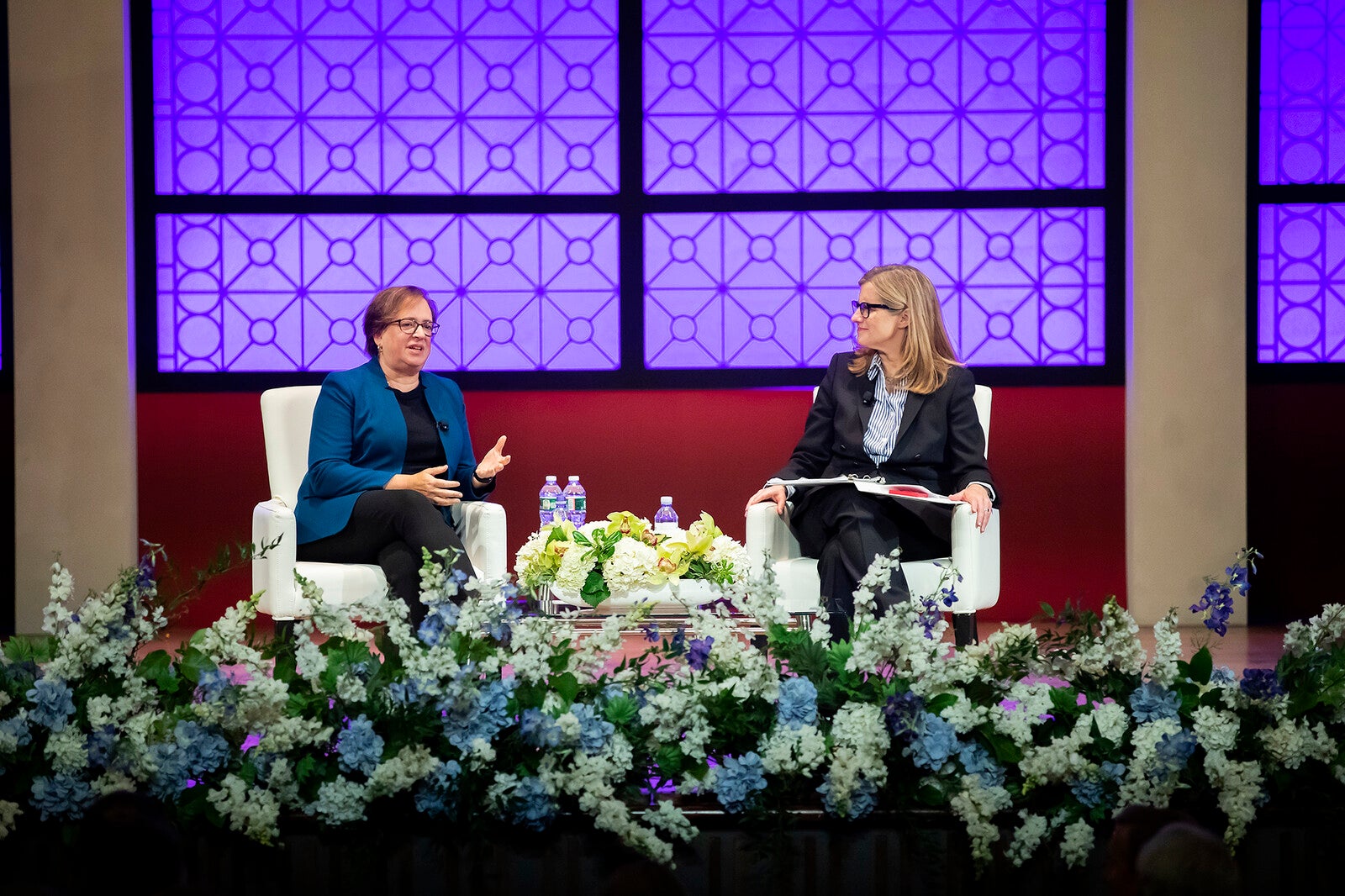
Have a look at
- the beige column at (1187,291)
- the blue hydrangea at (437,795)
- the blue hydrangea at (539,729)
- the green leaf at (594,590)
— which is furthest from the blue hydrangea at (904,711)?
the beige column at (1187,291)

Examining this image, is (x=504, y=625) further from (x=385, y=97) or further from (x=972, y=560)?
(x=385, y=97)

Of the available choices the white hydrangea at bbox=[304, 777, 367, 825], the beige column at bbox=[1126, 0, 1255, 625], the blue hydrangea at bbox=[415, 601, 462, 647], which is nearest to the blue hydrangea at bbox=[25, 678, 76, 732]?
the white hydrangea at bbox=[304, 777, 367, 825]

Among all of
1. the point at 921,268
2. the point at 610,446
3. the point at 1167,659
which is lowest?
the point at 1167,659

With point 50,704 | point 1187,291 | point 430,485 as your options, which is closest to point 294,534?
point 430,485

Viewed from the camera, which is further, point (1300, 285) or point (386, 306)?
point (1300, 285)

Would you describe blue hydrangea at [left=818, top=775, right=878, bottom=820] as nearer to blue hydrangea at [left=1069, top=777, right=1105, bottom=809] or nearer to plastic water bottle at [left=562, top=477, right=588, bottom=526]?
blue hydrangea at [left=1069, top=777, right=1105, bottom=809]

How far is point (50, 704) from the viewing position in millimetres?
1740

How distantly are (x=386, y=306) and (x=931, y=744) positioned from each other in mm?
2555

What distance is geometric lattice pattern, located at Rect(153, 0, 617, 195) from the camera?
16.4 ft

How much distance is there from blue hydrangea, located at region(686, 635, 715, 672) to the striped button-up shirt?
1.99 m

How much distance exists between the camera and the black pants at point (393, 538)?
3.52 meters

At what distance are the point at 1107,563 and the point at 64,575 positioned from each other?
13.9 ft

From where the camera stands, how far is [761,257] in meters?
5.07

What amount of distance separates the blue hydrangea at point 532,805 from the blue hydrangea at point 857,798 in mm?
363
